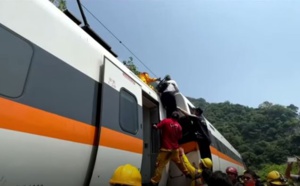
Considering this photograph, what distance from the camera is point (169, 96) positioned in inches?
272

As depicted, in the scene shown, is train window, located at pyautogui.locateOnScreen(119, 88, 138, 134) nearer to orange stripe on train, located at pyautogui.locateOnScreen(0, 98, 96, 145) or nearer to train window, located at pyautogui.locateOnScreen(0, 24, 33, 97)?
orange stripe on train, located at pyautogui.locateOnScreen(0, 98, 96, 145)

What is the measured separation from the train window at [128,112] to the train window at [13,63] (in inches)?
71.9

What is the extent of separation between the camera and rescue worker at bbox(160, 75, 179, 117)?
689cm

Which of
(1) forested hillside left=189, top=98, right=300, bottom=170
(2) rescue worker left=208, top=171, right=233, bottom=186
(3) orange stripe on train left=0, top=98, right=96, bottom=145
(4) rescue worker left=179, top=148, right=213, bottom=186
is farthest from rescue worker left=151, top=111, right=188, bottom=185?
(1) forested hillside left=189, top=98, right=300, bottom=170

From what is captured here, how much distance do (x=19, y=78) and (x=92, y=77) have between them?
1241 mm

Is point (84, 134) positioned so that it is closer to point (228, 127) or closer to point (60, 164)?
point (60, 164)

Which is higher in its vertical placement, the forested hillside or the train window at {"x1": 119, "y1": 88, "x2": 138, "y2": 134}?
the forested hillside

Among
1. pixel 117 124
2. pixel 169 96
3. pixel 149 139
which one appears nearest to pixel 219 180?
pixel 117 124

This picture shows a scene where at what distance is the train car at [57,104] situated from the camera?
2.61 metres

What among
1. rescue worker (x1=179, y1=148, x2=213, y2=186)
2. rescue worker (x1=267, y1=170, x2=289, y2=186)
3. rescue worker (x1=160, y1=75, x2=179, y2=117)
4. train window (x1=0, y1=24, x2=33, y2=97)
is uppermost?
rescue worker (x1=160, y1=75, x2=179, y2=117)

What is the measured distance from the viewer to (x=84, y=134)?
Answer: 3.48 metres

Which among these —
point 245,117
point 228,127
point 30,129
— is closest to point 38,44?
point 30,129

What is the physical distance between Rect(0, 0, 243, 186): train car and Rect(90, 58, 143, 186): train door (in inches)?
0.5

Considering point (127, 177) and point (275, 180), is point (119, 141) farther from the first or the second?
point (275, 180)
